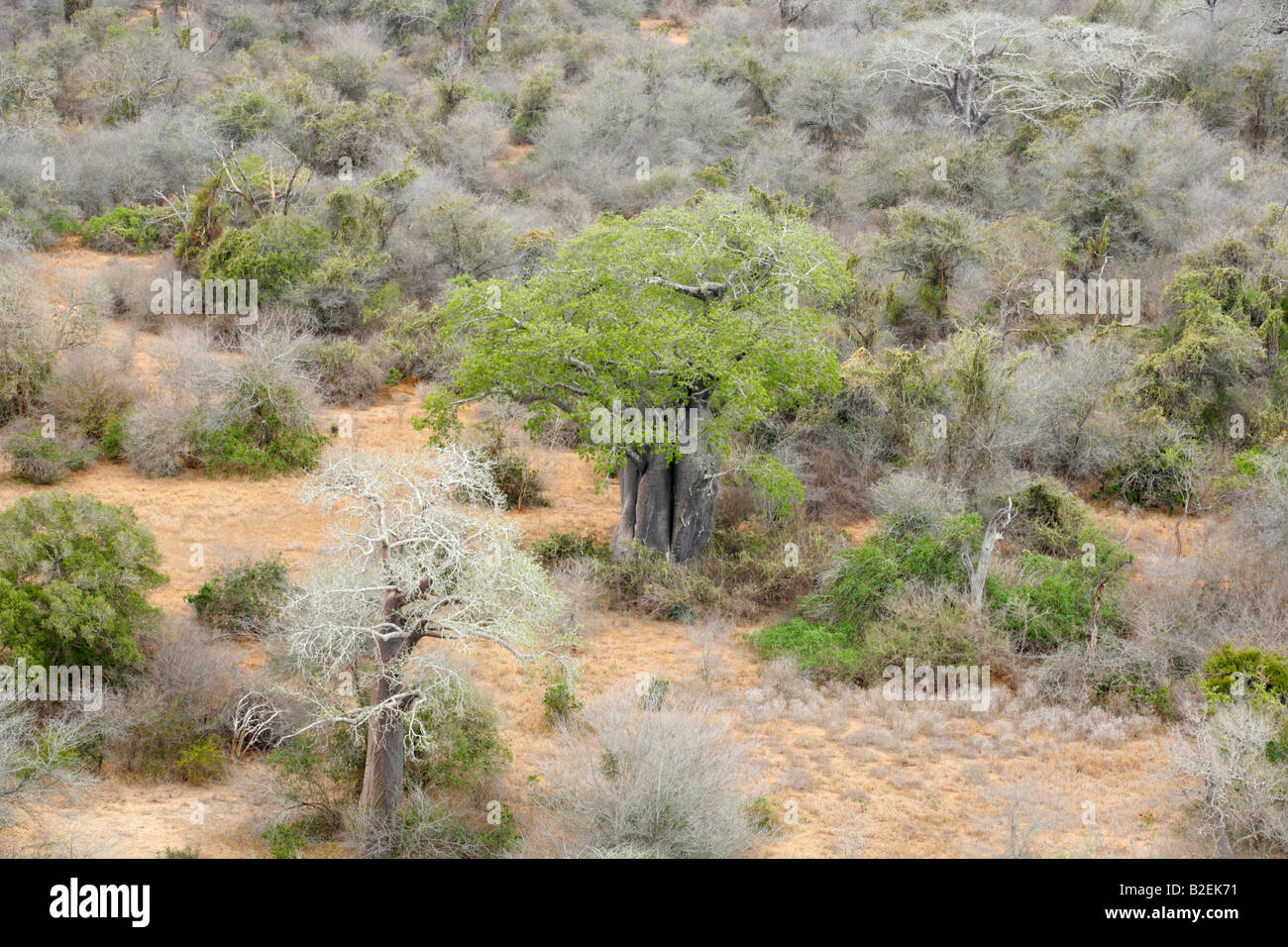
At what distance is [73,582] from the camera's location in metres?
9.70

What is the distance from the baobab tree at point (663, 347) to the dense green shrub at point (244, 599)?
260 centimetres

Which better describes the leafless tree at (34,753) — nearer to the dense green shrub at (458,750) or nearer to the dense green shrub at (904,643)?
the dense green shrub at (458,750)

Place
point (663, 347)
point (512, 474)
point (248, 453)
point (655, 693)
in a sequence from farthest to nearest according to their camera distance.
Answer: point (512, 474) → point (248, 453) → point (663, 347) → point (655, 693)

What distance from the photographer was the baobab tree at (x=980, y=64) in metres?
26.3

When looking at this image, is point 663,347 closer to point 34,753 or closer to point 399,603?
point 399,603

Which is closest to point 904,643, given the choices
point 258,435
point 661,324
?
point 661,324

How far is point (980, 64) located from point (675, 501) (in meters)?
18.6

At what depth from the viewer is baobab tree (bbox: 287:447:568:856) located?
7512 millimetres

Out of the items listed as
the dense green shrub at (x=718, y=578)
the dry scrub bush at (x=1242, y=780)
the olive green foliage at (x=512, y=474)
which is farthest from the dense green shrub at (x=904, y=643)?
the olive green foliage at (x=512, y=474)

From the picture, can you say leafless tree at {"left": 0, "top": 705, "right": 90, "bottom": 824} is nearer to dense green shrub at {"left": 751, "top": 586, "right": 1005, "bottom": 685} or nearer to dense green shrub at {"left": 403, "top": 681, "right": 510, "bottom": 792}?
dense green shrub at {"left": 403, "top": 681, "right": 510, "bottom": 792}

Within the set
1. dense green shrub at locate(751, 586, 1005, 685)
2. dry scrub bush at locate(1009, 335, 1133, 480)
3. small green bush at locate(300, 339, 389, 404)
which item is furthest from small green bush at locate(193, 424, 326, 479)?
dry scrub bush at locate(1009, 335, 1133, 480)

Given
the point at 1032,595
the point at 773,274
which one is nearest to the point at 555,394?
the point at 773,274

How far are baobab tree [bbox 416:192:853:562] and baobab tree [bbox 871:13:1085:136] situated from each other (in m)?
15.0
